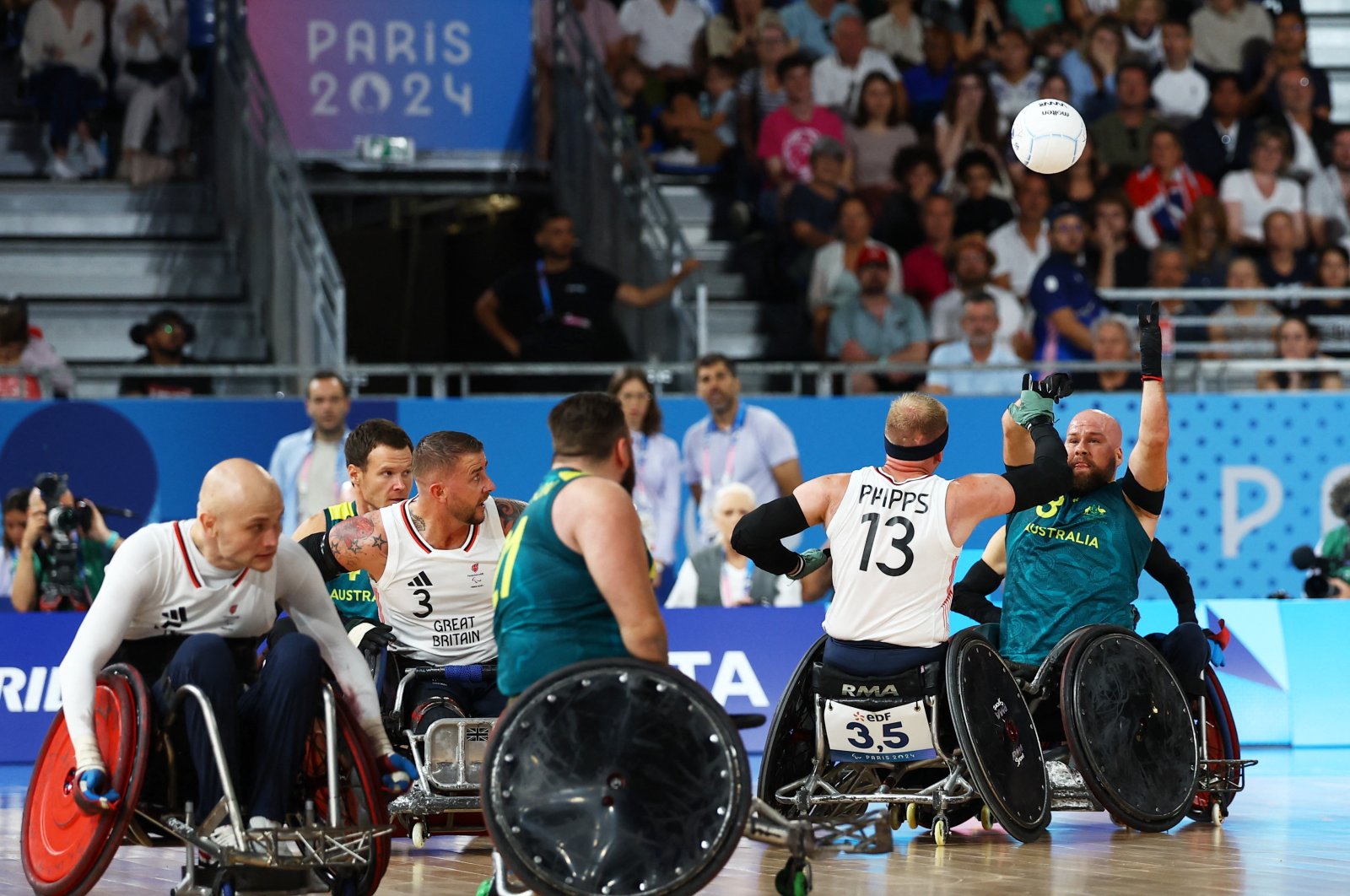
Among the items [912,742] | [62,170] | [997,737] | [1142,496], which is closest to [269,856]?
[912,742]

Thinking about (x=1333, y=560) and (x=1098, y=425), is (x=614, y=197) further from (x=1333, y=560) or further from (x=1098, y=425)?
(x=1098, y=425)

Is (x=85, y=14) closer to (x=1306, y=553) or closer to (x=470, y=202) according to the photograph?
(x=470, y=202)

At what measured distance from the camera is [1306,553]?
1350 centimetres

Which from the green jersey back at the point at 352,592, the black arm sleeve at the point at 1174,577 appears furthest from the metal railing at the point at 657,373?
the black arm sleeve at the point at 1174,577

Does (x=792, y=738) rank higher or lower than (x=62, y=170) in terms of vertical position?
lower

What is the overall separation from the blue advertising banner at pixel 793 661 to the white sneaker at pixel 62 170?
6.76m

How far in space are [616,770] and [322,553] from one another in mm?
2789

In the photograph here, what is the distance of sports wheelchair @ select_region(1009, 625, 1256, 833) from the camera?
8227mm

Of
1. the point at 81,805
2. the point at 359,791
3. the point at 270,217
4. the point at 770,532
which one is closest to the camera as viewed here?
the point at 81,805

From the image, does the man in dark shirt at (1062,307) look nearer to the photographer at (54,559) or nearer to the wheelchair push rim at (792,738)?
the photographer at (54,559)

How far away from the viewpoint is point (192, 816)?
6.14 m

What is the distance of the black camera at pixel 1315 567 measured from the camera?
13453 mm

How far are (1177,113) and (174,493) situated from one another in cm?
982

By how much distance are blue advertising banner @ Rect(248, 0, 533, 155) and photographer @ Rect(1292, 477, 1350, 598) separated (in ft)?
27.4
